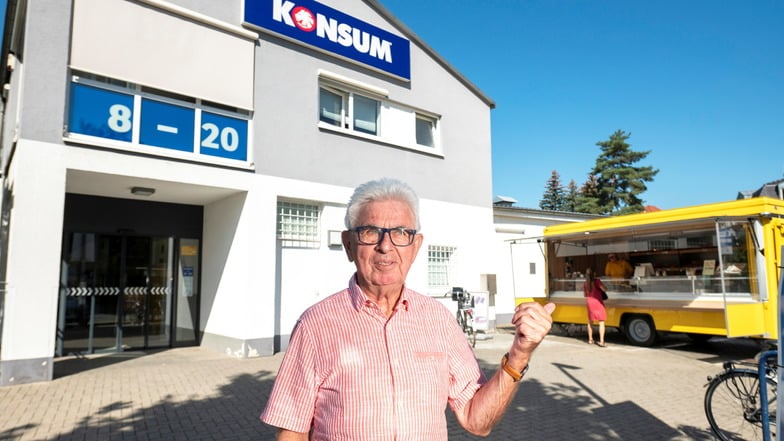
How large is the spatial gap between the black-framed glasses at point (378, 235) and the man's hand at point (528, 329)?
0.56 m

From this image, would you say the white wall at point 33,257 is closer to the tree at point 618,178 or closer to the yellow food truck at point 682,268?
the yellow food truck at point 682,268

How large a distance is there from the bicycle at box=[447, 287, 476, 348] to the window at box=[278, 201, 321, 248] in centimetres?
390

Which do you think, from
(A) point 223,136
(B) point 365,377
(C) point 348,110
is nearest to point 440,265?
(C) point 348,110

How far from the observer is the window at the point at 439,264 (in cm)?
1322

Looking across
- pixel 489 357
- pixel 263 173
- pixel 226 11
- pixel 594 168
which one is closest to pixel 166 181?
pixel 263 173

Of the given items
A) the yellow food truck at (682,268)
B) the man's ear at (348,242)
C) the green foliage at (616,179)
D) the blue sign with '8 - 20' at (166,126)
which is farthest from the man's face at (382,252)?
the green foliage at (616,179)

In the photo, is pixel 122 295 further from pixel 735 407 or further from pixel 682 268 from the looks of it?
pixel 682 268

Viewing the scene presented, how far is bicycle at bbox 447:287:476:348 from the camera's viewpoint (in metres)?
11.8

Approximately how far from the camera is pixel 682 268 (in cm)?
1175

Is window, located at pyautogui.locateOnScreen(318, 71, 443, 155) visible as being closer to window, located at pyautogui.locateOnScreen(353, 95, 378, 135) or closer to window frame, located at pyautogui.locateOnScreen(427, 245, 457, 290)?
window, located at pyautogui.locateOnScreen(353, 95, 378, 135)

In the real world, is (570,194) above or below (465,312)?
above

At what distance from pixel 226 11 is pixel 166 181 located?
12.3 ft

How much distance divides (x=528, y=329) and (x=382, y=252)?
65cm

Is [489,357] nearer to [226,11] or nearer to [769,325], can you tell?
[769,325]
